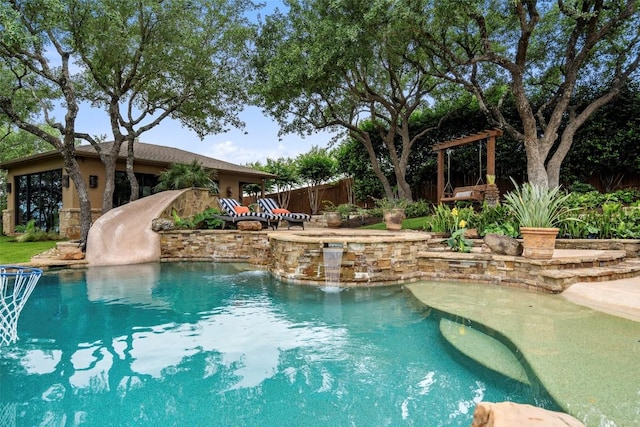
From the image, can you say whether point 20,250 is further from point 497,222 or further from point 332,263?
point 497,222

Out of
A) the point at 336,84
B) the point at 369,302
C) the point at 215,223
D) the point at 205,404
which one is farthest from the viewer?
the point at 336,84

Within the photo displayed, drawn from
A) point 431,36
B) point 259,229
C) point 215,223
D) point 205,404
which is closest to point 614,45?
point 431,36

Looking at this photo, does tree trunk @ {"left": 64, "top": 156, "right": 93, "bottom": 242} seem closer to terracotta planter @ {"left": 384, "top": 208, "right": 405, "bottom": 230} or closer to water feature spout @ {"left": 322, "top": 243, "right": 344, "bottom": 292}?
water feature spout @ {"left": 322, "top": 243, "right": 344, "bottom": 292}

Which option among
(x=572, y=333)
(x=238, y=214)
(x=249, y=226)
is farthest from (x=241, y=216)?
(x=572, y=333)

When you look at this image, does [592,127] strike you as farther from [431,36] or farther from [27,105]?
[27,105]

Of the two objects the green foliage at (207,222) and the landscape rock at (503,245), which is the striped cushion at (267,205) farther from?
the landscape rock at (503,245)

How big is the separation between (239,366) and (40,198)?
53.7 ft

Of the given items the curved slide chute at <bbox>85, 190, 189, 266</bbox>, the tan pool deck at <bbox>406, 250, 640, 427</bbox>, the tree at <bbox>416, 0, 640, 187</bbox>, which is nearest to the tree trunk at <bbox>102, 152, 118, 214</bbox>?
the curved slide chute at <bbox>85, 190, 189, 266</bbox>

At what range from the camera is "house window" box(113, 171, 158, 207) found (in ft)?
51.2

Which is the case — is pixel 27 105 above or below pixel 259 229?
above

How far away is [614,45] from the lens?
1315 cm

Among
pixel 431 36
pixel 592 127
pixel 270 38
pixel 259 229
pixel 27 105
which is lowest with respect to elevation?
pixel 259 229

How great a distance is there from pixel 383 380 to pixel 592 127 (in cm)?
1490

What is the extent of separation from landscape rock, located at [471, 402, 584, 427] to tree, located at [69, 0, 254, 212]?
493 inches
